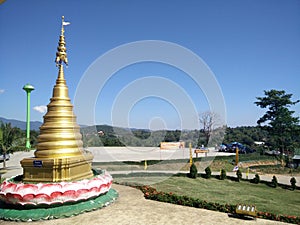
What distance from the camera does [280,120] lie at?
34656mm

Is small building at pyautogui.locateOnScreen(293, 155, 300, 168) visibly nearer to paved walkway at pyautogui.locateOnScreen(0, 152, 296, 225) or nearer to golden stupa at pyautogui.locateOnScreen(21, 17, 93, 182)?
paved walkway at pyautogui.locateOnScreen(0, 152, 296, 225)

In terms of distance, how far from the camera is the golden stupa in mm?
11477

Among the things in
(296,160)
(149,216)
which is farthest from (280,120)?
(149,216)

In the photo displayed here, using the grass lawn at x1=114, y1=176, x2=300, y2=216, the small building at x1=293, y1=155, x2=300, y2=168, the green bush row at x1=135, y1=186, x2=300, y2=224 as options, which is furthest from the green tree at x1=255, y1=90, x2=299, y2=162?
the green bush row at x1=135, y1=186, x2=300, y2=224

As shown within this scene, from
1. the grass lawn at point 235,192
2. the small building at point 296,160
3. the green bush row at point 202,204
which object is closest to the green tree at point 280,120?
the small building at point 296,160

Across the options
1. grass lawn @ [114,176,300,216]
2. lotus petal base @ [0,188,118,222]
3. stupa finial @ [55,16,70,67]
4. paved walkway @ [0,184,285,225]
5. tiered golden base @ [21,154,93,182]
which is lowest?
grass lawn @ [114,176,300,216]

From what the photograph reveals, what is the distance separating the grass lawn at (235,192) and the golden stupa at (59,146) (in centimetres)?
585

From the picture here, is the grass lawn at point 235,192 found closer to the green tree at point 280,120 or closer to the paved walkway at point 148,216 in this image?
the paved walkway at point 148,216

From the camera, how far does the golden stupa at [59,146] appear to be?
1148cm

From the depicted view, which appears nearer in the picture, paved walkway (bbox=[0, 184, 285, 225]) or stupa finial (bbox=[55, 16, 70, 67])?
paved walkway (bbox=[0, 184, 285, 225])

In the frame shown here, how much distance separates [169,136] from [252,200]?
1624 inches

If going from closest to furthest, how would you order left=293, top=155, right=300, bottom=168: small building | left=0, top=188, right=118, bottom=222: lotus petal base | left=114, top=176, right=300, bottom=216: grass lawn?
left=0, top=188, right=118, bottom=222: lotus petal base
left=114, top=176, right=300, bottom=216: grass lawn
left=293, top=155, right=300, bottom=168: small building

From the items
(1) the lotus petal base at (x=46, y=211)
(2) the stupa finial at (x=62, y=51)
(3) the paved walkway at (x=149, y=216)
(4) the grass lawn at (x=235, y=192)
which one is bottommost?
(4) the grass lawn at (x=235, y=192)

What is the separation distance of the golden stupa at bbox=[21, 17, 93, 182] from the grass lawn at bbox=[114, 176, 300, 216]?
5.85 meters
